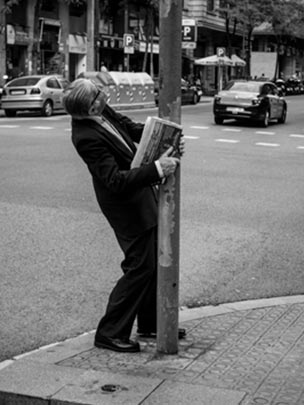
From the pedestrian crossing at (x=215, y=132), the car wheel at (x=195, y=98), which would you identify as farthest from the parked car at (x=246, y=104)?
the car wheel at (x=195, y=98)

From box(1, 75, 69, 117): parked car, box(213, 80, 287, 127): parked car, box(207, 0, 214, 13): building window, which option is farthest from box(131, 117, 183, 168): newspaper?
box(207, 0, 214, 13): building window

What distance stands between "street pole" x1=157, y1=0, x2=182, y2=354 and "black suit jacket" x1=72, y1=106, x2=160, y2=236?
0.51 feet

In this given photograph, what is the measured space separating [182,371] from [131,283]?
0.66 meters

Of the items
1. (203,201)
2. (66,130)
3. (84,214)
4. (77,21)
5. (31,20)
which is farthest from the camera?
(77,21)

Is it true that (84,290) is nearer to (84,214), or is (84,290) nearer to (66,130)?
(84,214)

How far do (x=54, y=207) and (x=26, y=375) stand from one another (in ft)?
21.4

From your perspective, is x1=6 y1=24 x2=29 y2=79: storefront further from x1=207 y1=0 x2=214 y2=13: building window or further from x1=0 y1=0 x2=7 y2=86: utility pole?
x1=207 y1=0 x2=214 y2=13: building window

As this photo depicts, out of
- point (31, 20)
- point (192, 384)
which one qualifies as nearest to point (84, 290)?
point (192, 384)

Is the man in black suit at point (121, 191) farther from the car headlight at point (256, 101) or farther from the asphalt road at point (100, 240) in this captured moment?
the car headlight at point (256, 101)

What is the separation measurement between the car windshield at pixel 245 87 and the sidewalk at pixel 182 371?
23.2 metres

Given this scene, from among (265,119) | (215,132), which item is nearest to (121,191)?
(215,132)

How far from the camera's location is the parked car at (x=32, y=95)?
30578mm

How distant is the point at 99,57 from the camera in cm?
5181

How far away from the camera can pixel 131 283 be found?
5.07 m
